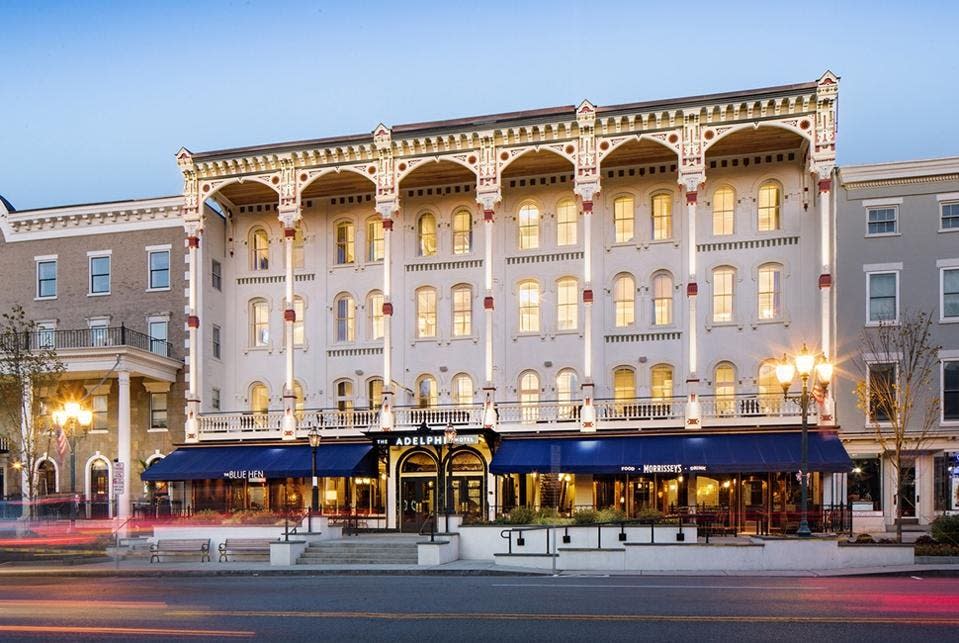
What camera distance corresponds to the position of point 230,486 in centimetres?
→ 3547

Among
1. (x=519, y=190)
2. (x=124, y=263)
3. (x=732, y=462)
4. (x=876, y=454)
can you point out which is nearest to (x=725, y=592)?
(x=732, y=462)

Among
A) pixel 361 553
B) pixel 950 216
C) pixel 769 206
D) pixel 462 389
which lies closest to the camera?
pixel 361 553

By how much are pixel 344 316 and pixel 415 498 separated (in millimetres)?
→ 8415

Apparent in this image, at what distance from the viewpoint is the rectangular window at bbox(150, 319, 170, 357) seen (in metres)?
38.0

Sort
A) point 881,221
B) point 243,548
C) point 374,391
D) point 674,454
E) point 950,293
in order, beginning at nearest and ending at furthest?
point 243,548 < point 674,454 < point 950,293 < point 881,221 < point 374,391

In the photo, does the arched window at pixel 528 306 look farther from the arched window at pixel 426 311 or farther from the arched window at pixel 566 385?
the arched window at pixel 426 311

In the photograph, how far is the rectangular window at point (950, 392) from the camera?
31.5 meters

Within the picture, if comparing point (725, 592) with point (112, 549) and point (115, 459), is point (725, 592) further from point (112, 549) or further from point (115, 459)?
point (115, 459)

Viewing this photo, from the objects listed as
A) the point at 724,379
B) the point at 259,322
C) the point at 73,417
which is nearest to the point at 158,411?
the point at 259,322

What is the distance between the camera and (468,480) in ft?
112

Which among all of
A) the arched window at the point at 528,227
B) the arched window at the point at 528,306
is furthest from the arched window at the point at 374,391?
the arched window at the point at 528,227

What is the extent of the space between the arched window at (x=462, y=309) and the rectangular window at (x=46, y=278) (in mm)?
17906

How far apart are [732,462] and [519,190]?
1373 centimetres

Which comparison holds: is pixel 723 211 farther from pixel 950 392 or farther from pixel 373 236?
pixel 373 236
